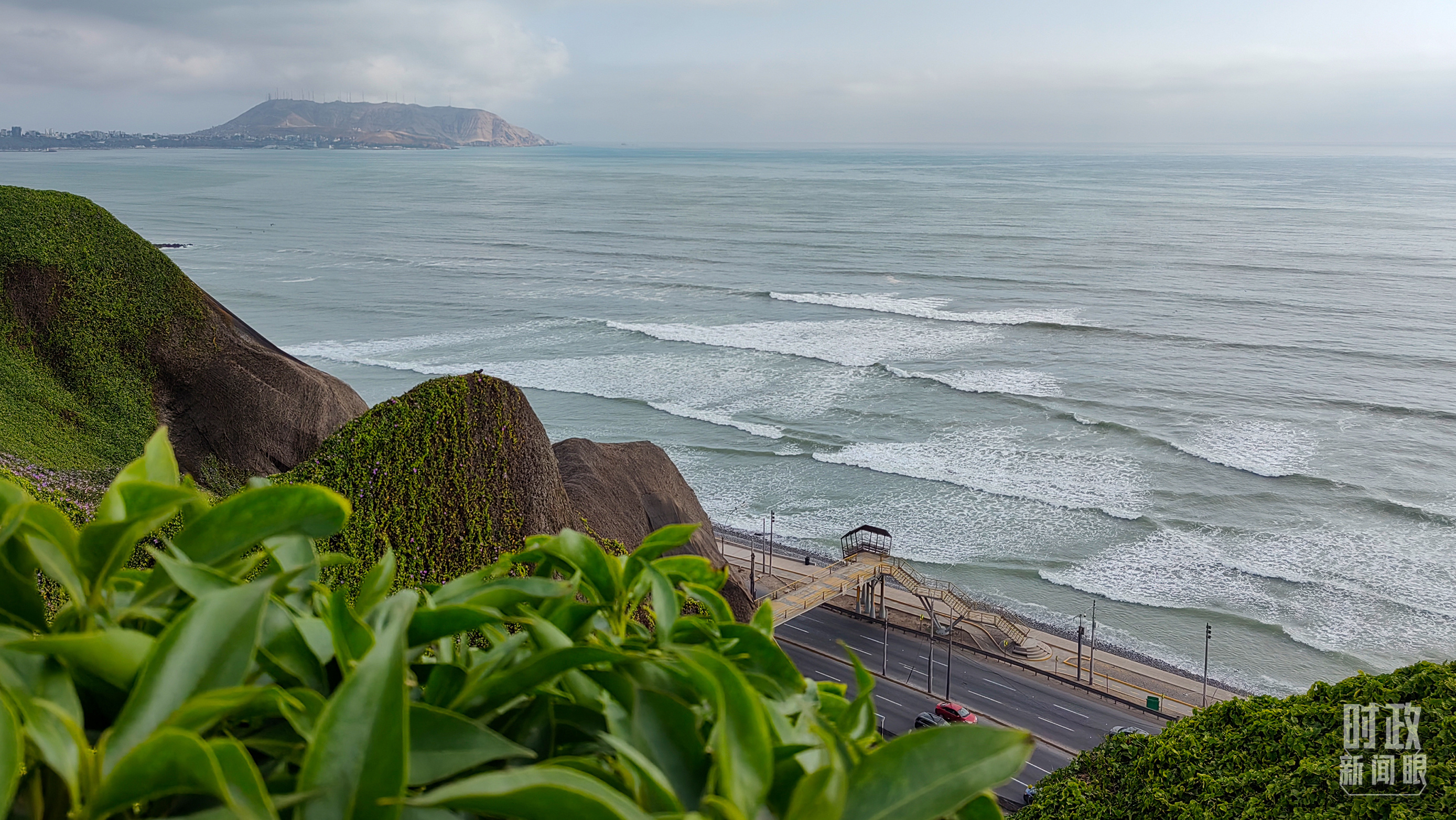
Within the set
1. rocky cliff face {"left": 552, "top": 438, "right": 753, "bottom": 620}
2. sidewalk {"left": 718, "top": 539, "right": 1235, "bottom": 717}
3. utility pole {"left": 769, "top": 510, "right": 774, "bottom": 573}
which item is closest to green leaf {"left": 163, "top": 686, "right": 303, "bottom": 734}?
rocky cliff face {"left": 552, "top": 438, "right": 753, "bottom": 620}

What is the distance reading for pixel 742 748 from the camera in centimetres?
118

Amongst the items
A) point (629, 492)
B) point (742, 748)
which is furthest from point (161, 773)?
point (629, 492)

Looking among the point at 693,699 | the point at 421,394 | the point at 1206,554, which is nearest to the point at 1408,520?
the point at 1206,554

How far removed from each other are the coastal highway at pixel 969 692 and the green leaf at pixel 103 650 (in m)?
21.3

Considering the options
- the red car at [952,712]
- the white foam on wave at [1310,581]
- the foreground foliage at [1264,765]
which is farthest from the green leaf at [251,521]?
the white foam on wave at [1310,581]

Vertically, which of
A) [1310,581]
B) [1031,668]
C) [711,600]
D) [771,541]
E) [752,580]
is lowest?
[1031,668]

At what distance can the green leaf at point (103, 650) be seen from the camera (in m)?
1.10

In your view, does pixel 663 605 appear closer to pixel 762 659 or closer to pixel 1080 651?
pixel 762 659

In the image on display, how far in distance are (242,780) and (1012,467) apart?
37.9m

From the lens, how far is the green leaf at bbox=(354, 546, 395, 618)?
5.47 feet

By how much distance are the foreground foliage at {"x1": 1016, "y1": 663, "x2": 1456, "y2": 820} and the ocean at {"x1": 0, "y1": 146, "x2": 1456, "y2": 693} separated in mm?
16228

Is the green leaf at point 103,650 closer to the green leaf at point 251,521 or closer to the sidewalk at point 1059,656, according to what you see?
the green leaf at point 251,521

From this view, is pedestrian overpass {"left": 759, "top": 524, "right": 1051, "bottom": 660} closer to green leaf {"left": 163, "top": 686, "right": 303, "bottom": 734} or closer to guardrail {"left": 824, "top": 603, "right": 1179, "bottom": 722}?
guardrail {"left": 824, "top": 603, "right": 1179, "bottom": 722}

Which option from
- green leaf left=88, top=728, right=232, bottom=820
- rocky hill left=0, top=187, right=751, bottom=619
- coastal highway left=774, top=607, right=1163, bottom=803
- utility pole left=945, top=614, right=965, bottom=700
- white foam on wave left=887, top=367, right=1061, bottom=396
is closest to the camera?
green leaf left=88, top=728, right=232, bottom=820
